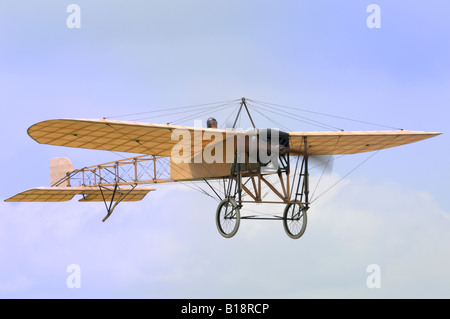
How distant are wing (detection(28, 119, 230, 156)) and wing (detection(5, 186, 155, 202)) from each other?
5636 millimetres

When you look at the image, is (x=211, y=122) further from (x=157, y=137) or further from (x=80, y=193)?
(x=80, y=193)

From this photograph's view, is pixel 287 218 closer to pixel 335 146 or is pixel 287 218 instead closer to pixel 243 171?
pixel 243 171

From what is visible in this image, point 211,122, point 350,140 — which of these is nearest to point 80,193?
point 211,122

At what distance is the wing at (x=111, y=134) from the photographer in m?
14.4

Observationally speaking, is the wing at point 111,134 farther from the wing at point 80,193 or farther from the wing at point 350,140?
the wing at point 80,193

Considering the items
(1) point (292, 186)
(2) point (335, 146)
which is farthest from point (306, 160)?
(2) point (335, 146)

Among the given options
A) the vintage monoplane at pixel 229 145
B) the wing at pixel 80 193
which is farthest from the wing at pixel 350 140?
the wing at pixel 80 193

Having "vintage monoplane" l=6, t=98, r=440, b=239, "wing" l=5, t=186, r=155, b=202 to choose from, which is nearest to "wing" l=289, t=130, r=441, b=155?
"vintage monoplane" l=6, t=98, r=440, b=239

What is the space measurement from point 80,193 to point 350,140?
1021 cm

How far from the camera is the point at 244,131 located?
52.9 feet

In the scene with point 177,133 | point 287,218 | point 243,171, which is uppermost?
point 177,133

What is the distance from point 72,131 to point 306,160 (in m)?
5.83

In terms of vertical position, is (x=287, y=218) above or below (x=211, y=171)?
below

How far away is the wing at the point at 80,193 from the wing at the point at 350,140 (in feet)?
25.1
